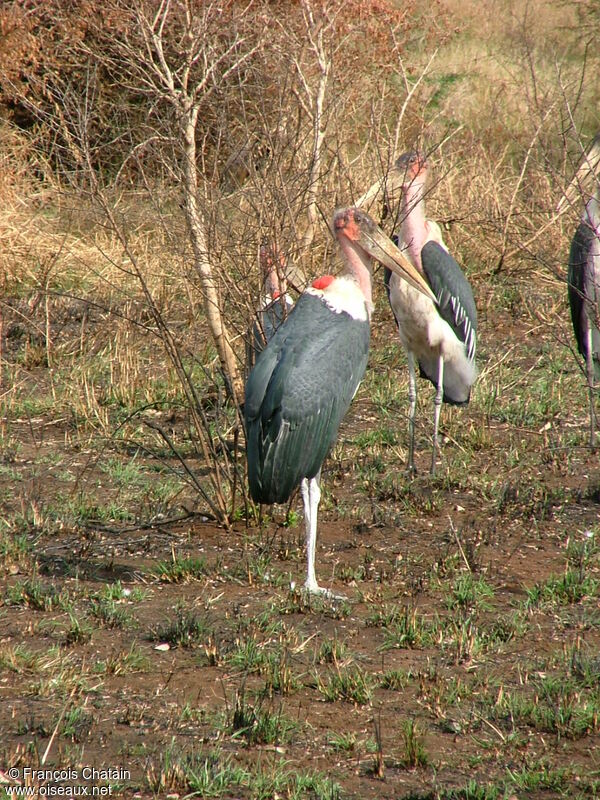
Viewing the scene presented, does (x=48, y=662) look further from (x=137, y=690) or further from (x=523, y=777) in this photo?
(x=523, y=777)

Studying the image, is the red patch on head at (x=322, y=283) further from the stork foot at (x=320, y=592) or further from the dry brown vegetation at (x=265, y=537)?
the stork foot at (x=320, y=592)

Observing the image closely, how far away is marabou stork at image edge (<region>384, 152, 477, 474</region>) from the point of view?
568 centimetres

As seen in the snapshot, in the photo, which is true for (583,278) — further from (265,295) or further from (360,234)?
(265,295)

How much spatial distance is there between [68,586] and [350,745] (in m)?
1.51

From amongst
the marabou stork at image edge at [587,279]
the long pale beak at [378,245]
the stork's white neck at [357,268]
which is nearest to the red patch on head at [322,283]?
the stork's white neck at [357,268]

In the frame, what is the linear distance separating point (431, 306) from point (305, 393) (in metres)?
1.85

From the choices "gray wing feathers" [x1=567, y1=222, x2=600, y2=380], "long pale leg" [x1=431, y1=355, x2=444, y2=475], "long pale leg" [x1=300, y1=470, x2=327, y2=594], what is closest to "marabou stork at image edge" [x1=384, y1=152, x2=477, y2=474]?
"long pale leg" [x1=431, y1=355, x2=444, y2=475]

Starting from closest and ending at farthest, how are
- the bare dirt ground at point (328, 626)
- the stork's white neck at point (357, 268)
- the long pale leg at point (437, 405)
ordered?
the bare dirt ground at point (328, 626) < the stork's white neck at point (357, 268) < the long pale leg at point (437, 405)

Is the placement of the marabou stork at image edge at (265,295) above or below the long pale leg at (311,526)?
above

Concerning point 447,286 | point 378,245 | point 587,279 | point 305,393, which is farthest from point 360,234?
point 587,279

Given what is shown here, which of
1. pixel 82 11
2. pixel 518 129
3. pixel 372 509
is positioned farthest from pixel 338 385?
pixel 518 129

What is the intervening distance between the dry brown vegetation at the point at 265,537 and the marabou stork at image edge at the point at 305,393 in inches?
15.5

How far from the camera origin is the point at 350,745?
117 inches

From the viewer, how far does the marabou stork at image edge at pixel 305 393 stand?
13.2 feet
